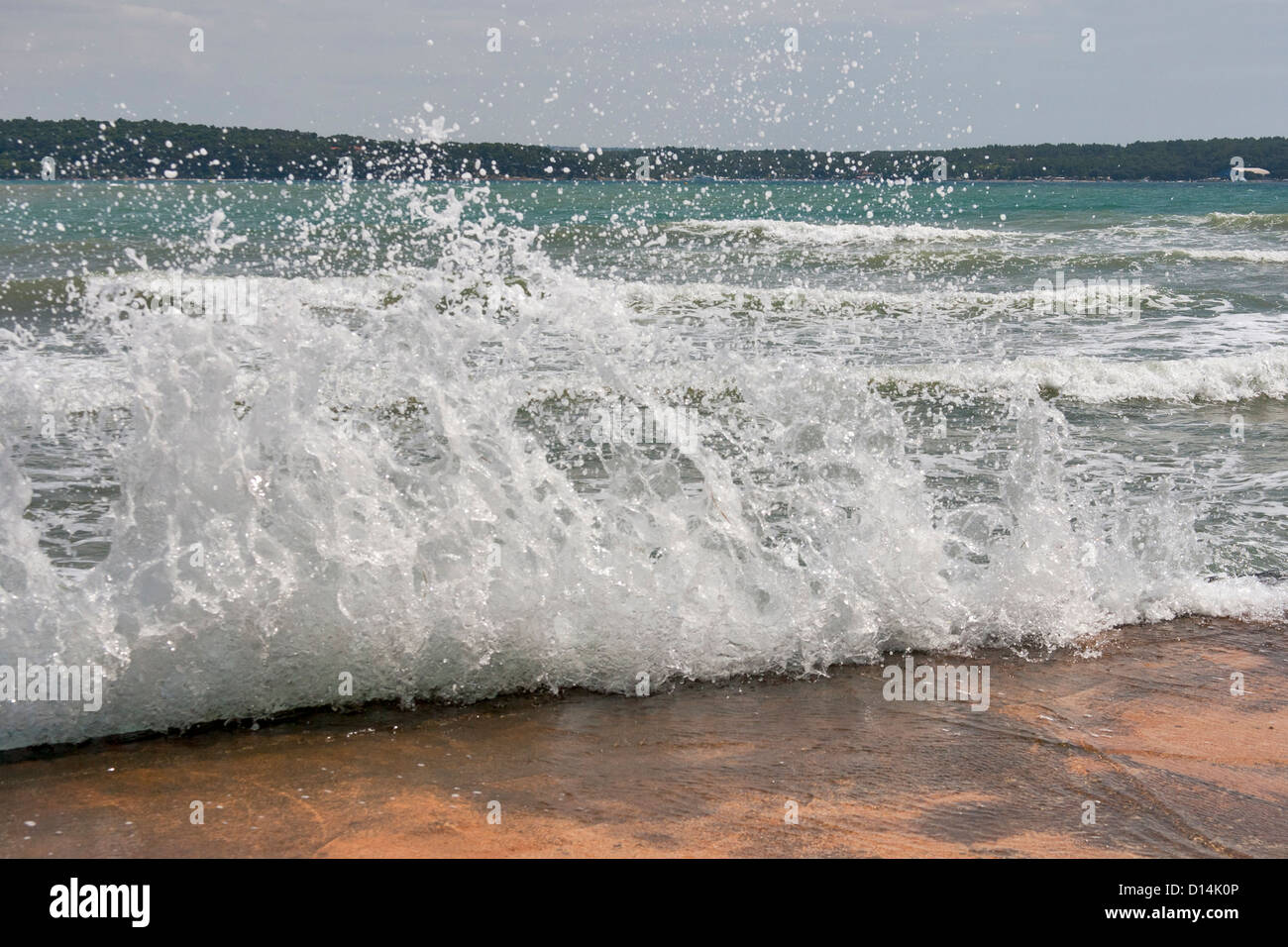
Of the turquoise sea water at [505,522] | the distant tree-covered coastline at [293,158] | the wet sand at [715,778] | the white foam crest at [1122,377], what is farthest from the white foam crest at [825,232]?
the wet sand at [715,778]

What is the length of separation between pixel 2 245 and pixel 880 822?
19.9 meters

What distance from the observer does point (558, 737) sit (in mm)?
3545

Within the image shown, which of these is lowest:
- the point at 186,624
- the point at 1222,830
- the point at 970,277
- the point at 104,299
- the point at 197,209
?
the point at 1222,830

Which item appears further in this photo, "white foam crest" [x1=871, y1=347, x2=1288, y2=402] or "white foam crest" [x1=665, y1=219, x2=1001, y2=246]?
"white foam crest" [x1=665, y1=219, x2=1001, y2=246]

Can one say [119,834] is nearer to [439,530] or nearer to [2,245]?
[439,530]

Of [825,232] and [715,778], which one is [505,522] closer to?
[715,778]

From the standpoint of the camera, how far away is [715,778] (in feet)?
10.6

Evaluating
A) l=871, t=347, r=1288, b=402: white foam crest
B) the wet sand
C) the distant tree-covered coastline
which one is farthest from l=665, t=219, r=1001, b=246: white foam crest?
the wet sand

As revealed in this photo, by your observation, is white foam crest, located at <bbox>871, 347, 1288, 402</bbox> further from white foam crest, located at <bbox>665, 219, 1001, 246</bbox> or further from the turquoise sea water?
white foam crest, located at <bbox>665, 219, 1001, 246</bbox>

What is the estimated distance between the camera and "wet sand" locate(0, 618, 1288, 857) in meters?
2.88

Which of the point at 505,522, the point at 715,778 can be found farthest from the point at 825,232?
the point at 715,778

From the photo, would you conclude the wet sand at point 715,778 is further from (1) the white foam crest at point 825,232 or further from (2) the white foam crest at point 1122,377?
(1) the white foam crest at point 825,232

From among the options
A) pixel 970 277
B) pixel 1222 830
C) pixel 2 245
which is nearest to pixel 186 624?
pixel 1222 830

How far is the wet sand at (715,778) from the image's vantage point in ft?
9.43
